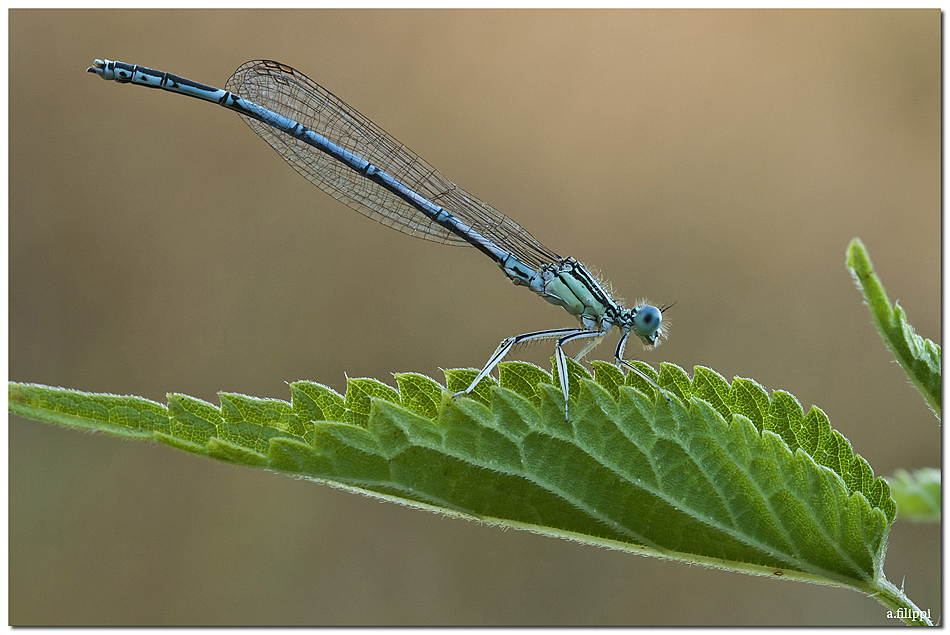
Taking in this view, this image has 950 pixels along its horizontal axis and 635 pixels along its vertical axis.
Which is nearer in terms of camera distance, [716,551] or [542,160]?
[716,551]

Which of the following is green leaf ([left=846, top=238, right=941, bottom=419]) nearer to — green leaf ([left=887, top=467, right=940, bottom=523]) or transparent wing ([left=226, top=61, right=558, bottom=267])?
green leaf ([left=887, top=467, right=940, bottom=523])

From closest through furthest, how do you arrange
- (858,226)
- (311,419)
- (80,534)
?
(311,419), (80,534), (858,226)

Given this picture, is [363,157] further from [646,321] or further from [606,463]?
[606,463]

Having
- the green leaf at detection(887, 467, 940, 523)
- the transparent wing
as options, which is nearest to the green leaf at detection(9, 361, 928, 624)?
the green leaf at detection(887, 467, 940, 523)

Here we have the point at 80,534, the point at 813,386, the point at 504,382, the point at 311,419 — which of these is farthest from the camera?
the point at 813,386

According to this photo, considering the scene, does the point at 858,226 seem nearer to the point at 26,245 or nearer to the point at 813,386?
the point at 813,386

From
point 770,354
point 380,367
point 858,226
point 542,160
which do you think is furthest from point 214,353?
point 858,226

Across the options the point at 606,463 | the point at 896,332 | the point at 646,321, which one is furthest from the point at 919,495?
the point at 646,321
